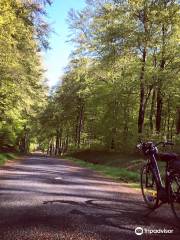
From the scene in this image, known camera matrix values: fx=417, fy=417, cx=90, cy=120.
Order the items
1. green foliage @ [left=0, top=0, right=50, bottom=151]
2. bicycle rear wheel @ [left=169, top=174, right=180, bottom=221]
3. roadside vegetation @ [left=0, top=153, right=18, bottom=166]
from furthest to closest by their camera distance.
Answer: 1. roadside vegetation @ [left=0, top=153, right=18, bottom=166]
2. green foliage @ [left=0, top=0, right=50, bottom=151]
3. bicycle rear wheel @ [left=169, top=174, right=180, bottom=221]

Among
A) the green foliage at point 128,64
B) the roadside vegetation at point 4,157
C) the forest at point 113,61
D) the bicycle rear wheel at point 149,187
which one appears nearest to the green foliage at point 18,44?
the forest at point 113,61

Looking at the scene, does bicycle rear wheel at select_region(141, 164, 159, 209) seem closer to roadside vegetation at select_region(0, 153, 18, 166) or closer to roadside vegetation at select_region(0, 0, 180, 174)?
roadside vegetation at select_region(0, 0, 180, 174)

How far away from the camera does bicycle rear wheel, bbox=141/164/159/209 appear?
786 centimetres

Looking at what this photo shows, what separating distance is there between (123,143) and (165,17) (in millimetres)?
11622

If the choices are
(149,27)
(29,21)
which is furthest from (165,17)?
(29,21)

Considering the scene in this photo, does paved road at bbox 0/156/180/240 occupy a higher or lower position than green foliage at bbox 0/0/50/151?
lower

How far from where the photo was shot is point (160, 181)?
730cm

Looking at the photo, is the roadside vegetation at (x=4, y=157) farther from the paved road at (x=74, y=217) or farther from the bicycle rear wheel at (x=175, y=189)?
the bicycle rear wheel at (x=175, y=189)

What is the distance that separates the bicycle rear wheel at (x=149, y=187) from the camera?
7.86 metres

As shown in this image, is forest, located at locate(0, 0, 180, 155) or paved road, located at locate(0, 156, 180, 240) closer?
paved road, located at locate(0, 156, 180, 240)

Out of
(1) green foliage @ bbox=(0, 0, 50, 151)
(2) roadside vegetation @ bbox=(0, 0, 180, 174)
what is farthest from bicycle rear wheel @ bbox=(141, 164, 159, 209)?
(1) green foliage @ bbox=(0, 0, 50, 151)

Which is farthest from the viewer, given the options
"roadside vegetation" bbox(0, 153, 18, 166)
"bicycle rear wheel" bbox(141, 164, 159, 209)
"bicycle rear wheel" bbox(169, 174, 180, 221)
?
"roadside vegetation" bbox(0, 153, 18, 166)

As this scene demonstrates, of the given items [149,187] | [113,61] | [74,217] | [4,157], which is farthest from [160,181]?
[4,157]

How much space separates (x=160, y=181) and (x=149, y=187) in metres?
0.90
